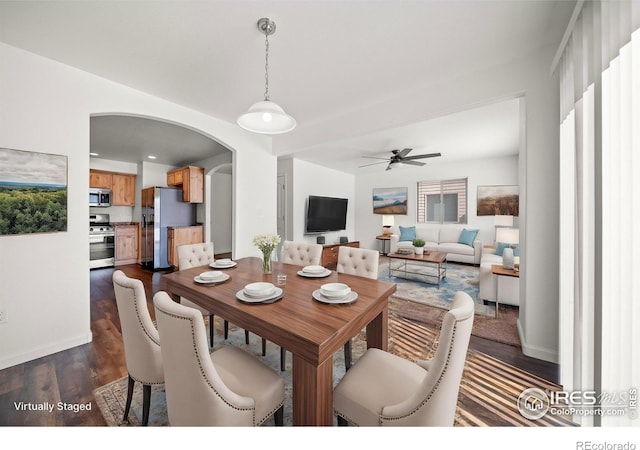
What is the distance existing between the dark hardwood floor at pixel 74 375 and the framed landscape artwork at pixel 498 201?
14.9ft

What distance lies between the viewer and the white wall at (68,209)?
1889 mm

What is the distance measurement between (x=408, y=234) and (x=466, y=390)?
5.11 meters

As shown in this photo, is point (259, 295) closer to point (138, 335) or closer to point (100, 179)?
point (138, 335)

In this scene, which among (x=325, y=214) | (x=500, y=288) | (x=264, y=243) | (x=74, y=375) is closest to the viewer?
(x=74, y=375)

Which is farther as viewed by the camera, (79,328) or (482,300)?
(482,300)

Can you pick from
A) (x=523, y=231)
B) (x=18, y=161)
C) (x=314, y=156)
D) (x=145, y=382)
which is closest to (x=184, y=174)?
(x=314, y=156)

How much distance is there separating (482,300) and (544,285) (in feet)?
4.60

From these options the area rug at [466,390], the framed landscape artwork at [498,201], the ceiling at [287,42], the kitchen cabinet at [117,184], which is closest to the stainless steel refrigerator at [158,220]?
the kitchen cabinet at [117,184]

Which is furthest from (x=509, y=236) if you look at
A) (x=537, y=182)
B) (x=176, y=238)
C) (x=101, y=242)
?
(x=101, y=242)

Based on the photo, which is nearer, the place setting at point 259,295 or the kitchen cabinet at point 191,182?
the place setting at point 259,295

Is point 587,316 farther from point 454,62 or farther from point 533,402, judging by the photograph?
point 454,62

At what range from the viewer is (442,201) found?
6.36 meters

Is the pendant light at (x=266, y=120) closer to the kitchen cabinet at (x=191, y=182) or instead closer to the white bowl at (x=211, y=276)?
the white bowl at (x=211, y=276)

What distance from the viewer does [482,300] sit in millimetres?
3215
